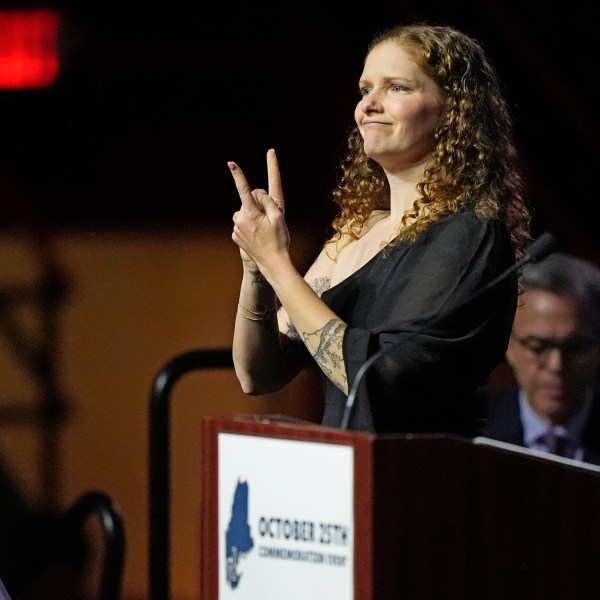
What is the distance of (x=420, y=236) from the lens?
5.99ft

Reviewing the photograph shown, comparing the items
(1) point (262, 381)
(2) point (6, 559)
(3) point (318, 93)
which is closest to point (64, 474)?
(2) point (6, 559)

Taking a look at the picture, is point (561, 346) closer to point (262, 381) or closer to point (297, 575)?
point (262, 381)

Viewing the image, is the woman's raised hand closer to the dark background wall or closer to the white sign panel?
the white sign panel

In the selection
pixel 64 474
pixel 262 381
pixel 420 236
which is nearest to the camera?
pixel 420 236

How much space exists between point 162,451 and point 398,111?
1.12 m

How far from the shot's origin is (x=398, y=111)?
185cm

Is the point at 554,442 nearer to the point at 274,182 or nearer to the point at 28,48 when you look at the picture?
the point at 274,182

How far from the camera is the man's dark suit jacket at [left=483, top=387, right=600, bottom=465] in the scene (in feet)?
9.73

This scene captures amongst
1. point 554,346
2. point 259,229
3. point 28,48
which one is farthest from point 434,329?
point 28,48

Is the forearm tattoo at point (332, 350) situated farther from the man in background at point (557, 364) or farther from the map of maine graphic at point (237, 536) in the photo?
the man in background at point (557, 364)

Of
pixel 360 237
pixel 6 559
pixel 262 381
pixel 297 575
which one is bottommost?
pixel 6 559

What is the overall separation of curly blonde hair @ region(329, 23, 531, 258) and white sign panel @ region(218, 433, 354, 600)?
0.50m

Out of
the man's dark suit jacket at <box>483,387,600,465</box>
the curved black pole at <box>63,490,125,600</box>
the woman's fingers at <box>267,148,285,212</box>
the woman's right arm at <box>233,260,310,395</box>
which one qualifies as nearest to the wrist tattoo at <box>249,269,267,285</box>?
the woman's right arm at <box>233,260,310,395</box>

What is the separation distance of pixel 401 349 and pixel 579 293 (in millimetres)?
1453
